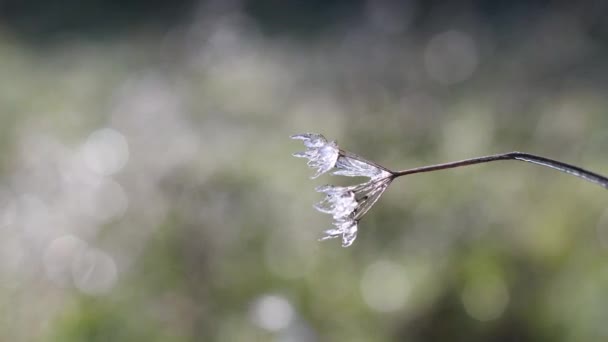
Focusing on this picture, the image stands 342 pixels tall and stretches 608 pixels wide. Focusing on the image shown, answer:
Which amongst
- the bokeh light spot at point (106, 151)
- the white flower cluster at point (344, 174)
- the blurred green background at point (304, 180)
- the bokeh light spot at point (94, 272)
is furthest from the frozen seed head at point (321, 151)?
the bokeh light spot at point (106, 151)

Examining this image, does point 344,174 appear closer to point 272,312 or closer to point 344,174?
point 344,174

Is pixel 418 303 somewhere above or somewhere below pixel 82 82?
below

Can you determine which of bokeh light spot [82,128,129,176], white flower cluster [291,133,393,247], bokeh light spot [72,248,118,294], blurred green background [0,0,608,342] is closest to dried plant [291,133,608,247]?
white flower cluster [291,133,393,247]

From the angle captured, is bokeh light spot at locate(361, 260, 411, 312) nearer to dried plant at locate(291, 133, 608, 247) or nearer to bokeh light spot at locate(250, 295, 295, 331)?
bokeh light spot at locate(250, 295, 295, 331)

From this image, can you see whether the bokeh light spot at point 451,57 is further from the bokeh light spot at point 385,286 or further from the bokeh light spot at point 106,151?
the bokeh light spot at point 106,151

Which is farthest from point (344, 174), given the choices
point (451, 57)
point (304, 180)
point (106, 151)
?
point (451, 57)

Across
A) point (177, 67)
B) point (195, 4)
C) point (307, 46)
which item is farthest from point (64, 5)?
point (307, 46)

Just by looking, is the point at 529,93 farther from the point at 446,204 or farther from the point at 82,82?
the point at 82,82
